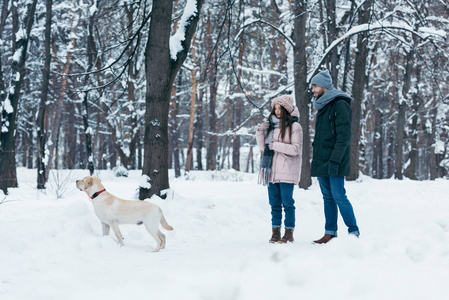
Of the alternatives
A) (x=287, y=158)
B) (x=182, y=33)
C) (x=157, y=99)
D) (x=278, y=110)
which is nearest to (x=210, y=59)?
(x=182, y=33)

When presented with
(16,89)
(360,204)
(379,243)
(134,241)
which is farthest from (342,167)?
(16,89)

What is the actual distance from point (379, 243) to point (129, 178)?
52.6 feet

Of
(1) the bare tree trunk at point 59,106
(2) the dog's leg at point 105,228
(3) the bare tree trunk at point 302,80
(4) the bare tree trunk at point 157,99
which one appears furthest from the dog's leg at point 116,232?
(1) the bare tree trunk at point 59,106

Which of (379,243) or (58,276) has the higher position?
(379,243)

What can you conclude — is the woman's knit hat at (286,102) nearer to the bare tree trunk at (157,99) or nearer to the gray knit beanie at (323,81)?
the gray knit beanie at (323,81)

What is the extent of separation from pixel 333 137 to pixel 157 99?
3.66 metres

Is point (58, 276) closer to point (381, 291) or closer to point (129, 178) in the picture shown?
point (381, 291)

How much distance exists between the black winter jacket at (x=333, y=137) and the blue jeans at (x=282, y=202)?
0.43 m

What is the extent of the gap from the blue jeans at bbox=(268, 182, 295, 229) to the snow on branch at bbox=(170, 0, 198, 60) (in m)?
3.59

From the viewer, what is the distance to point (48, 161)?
15.9m

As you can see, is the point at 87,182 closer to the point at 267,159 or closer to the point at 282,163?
the point at 267,159

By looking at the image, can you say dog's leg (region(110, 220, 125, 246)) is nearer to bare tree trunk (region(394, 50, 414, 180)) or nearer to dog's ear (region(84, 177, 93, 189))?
dog's ear (region(84, 177, 93, 189))

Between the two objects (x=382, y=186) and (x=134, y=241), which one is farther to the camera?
(x=382, y=186)

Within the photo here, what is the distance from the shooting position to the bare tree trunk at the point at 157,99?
7.47 m
